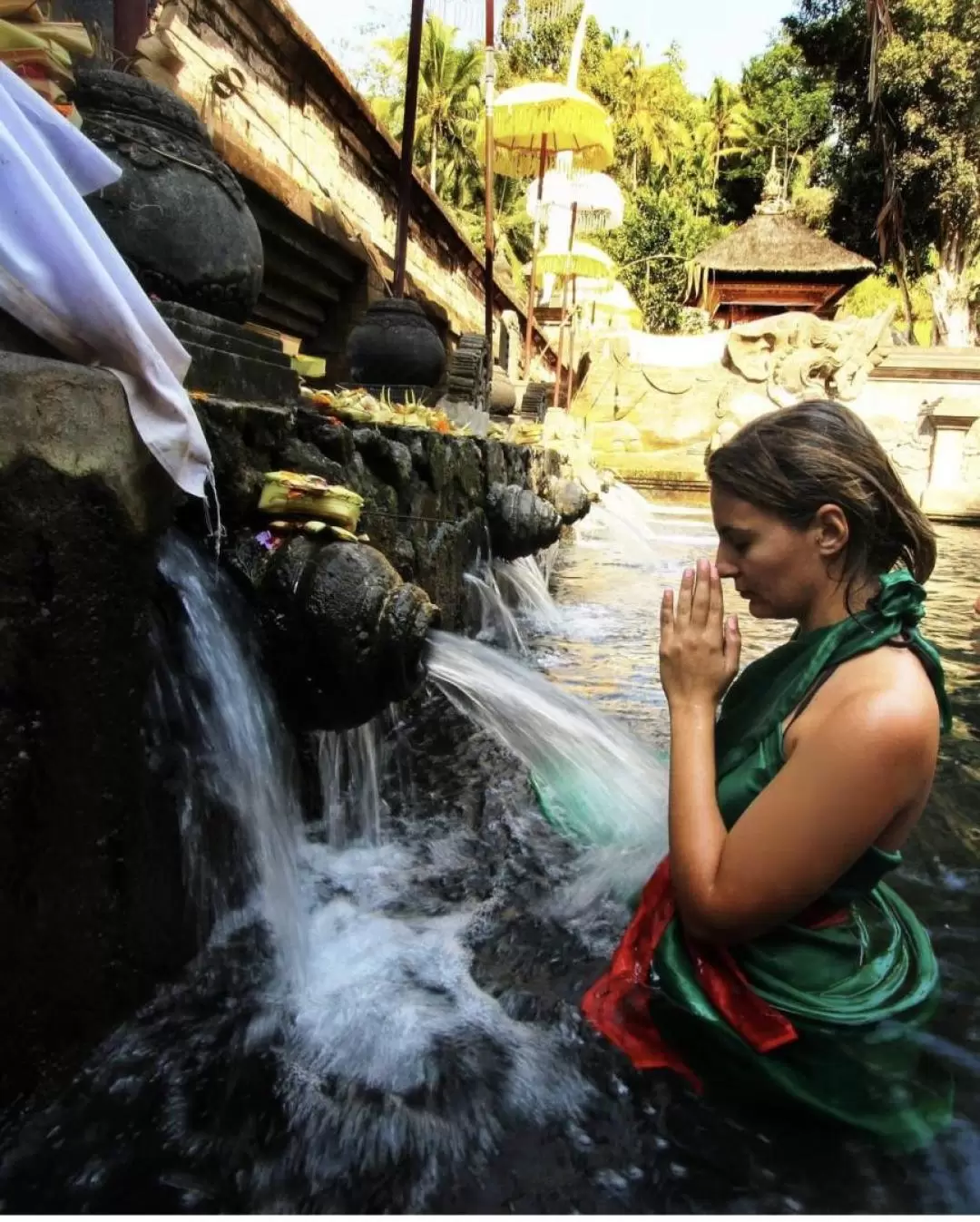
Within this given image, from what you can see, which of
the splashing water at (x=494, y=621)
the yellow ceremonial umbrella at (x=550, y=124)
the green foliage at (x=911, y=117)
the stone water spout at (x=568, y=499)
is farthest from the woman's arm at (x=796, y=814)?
the green foliage at (x=911, y=117)

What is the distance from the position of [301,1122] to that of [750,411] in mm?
19697

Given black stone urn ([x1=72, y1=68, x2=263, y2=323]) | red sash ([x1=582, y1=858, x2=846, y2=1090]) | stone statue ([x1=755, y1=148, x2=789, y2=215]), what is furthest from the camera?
stone statue ([x1=755, y1=148, x2=789, y2=215])

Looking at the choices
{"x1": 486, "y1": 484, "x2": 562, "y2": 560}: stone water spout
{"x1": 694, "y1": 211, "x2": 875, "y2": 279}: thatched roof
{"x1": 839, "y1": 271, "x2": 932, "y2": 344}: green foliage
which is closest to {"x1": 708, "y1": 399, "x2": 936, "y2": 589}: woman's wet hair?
{"x1": 486, "y1": 484, "x2": 562, "y2": 560}: stone water spout

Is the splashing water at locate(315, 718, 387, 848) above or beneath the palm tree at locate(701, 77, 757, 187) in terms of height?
beneath

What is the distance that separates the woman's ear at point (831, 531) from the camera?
1.37 m

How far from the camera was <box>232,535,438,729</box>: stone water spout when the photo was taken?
215 centimetres

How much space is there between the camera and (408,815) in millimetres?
2848

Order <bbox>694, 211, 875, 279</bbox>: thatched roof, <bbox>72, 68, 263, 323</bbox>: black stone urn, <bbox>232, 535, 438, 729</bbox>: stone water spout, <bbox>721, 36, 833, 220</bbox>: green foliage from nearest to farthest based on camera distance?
<bbox>232, 535, 438, 729</bbox>: stone water spout
<bbox>72, 68, 263, 323</bbox>: black stone urn
<bbox>694, 211, 875, 279</bbox>: thatched roof
<bbox>721, 36, 833, 220</bbox>: green foliage

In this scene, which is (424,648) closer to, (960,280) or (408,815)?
(408,815)

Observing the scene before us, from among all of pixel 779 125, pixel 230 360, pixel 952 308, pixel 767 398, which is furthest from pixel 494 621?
pixel 779 125

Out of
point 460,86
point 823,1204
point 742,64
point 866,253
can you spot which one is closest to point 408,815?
point 823,1204

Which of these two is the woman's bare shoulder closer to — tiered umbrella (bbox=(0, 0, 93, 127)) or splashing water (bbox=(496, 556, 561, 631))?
tiered umbrella (bbox=(0, 0, 93, 127))

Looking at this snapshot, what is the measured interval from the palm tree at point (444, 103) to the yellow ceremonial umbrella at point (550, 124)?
19170 mm

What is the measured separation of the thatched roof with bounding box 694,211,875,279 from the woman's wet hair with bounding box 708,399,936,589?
94.9ft
